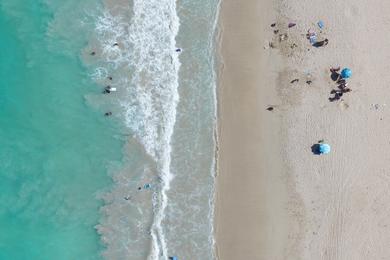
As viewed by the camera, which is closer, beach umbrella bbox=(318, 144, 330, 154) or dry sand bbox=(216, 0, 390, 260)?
dry sand bbox=(216, 0, 390, 260)

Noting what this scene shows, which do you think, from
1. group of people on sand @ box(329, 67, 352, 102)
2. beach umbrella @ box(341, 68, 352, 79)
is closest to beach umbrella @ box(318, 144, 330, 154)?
group of people on sand @ box(329, 67, 352, 102)

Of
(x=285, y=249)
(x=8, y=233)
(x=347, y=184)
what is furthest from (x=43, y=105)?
(x=347, y=184)

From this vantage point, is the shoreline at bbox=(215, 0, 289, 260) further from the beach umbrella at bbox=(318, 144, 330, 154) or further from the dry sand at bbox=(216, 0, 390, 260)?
the beach umbrella at bbox=(318, 144, 330, 154)

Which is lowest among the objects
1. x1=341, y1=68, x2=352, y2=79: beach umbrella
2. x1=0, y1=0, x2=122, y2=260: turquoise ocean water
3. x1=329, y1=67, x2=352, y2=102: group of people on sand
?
x1=0, y1=0, x2=122, y2=260: turquoise ocean water

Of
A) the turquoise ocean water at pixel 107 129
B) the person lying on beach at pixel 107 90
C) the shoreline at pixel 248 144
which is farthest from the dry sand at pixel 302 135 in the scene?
the person lying on beach at pixel 107 90

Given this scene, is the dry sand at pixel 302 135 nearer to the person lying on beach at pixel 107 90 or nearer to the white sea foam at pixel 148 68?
the white sea foam at pixel 148 68
